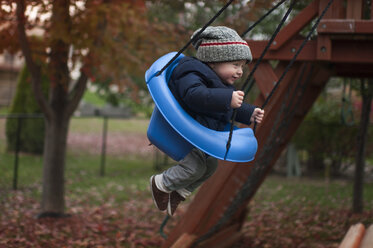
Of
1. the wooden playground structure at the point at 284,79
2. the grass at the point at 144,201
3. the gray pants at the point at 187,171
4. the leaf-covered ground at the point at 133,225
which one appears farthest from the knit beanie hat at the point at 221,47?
the grass at the point at 144,201

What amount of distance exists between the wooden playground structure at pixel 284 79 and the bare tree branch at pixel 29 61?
102 inches

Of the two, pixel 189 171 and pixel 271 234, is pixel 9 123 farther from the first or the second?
pixel 189 171

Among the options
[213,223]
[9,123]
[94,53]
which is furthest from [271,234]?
[9,123]

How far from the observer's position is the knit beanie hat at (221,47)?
269cm

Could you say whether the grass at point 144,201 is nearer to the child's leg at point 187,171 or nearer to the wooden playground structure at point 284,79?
the wooden playground structure at point 284,79

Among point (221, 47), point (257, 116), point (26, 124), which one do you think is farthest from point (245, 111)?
point (26, 124)

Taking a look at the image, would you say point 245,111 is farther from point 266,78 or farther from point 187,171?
point 266,78

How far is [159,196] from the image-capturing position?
297 cm

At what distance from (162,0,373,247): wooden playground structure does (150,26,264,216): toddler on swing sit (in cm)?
137

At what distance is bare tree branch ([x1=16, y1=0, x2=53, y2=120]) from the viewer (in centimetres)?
516

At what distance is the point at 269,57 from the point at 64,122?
3.31 m

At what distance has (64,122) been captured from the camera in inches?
250

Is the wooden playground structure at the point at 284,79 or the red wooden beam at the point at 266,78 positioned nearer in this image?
the wooden playground structure at the point at 284,79

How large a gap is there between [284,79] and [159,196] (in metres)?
2.06
